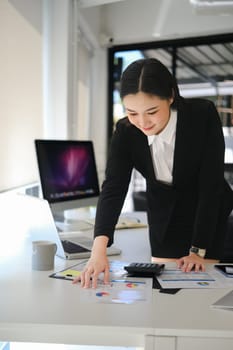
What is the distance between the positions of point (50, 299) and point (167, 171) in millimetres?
677

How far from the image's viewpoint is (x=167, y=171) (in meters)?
1.54

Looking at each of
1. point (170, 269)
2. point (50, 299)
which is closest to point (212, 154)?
point (170, 269)

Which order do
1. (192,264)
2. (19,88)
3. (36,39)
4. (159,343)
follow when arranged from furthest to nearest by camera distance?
(36,39) → (19,88) → (192,264) → (159,343)

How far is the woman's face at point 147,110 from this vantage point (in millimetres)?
1273

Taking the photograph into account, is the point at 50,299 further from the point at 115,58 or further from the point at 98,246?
the point at 115,58

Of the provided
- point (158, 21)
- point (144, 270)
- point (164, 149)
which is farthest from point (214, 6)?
point (144, 270)

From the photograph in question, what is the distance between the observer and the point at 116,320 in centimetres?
96

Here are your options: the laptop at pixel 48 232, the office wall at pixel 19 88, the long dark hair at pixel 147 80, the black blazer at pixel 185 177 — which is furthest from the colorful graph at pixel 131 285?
the office wall at pixel 19 88

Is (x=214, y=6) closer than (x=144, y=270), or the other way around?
(x=144, y=270)

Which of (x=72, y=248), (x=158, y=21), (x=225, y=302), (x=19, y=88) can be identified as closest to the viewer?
(x=225, y=302)

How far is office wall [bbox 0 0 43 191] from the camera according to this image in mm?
2398

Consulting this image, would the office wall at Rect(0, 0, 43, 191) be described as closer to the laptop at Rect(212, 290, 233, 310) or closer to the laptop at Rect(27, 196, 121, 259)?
the laptop at Rect(27, 196, 121, 259)

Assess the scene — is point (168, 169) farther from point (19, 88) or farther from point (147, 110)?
point (19, 88)

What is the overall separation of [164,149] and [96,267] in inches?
20.1
